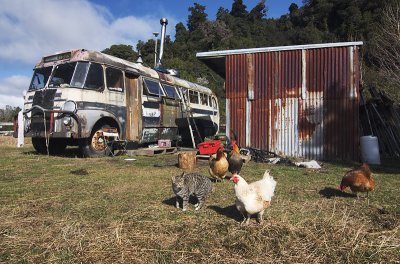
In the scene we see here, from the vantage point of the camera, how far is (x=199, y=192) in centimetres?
516

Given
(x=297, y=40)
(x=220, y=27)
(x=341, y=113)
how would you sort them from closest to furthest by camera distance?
(x=341, y=113) < (x=297, y=40) < (x=220, y=27)

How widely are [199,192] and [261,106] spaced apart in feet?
24.7

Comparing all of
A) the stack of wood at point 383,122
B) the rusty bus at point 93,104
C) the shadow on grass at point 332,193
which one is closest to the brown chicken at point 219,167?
the shadow on grass at point 332,193

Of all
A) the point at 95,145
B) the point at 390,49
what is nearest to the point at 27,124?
the point at 95,145

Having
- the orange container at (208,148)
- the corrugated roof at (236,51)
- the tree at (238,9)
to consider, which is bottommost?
the orange container at (208,148)

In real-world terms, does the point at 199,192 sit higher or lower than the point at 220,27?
lower

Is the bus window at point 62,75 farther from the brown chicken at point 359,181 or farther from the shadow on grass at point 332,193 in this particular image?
the brown chicken at point 359,181

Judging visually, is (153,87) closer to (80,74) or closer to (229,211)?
(80,74)

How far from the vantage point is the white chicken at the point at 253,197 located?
4.28m

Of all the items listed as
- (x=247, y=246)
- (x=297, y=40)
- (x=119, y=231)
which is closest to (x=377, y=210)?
(x=247, y=246)

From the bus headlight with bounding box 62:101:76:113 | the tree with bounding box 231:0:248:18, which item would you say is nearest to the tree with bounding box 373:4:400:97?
the bus headlight with bounding box 62:101:76:113

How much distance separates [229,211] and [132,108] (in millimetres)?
8121

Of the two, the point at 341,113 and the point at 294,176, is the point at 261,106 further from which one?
the point at 294,176

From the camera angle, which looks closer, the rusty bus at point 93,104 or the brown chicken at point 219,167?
the brown chicken at point 219,167
